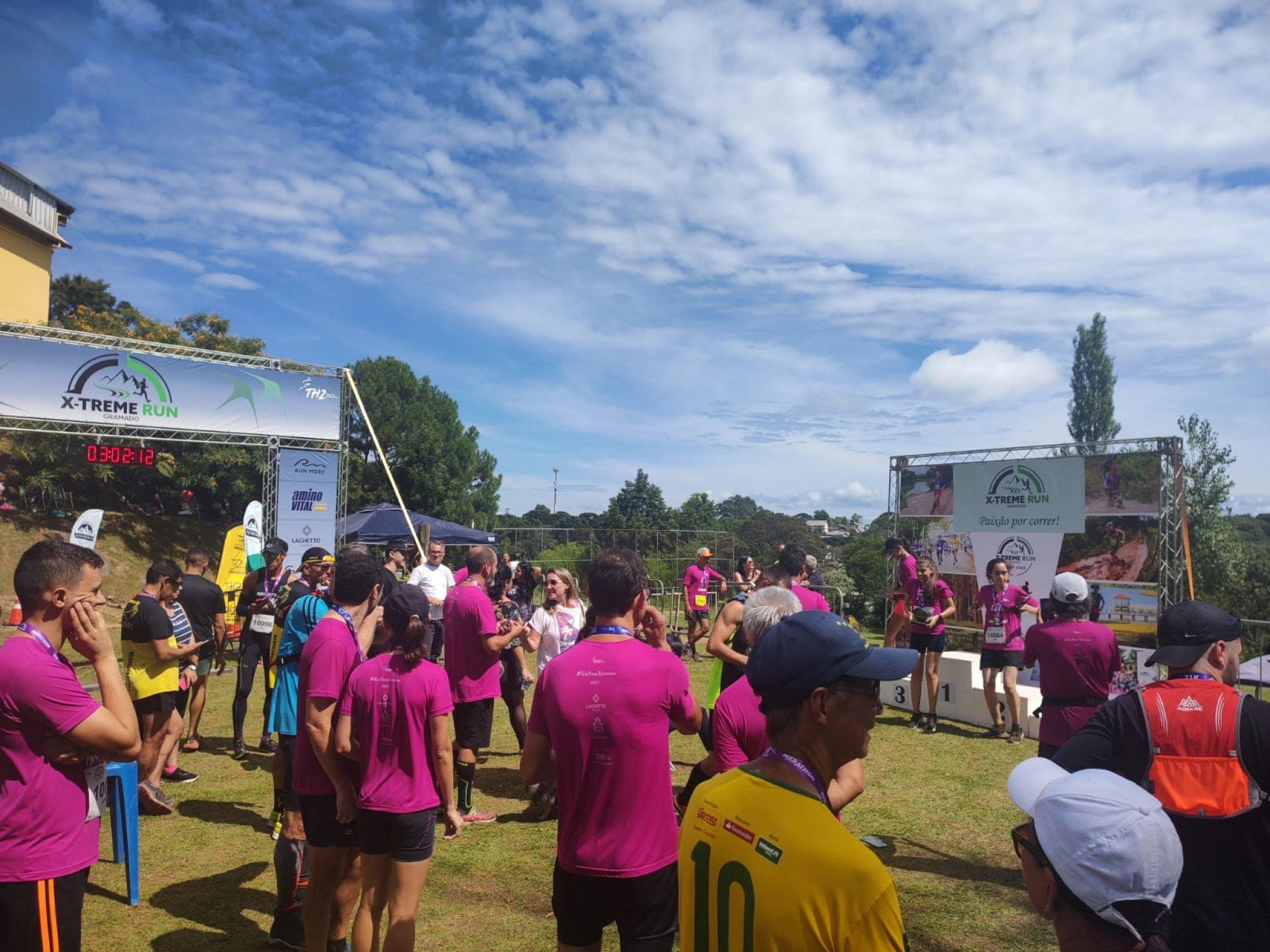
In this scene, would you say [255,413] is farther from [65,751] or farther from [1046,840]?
[1046,840]

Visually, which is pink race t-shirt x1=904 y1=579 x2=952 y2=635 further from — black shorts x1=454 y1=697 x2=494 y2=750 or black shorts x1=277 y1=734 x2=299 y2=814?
black shorts x1=277 y1=734 x2=299 y2=814

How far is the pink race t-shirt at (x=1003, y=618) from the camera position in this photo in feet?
28.3

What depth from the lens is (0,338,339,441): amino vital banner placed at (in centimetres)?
1419

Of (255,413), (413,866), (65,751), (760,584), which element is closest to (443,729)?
(413,866)

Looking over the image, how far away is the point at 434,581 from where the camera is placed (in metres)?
9.80

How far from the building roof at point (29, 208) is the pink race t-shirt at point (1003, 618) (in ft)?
102

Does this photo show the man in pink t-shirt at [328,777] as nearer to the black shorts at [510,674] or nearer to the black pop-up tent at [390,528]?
the black shorts at [510,674]

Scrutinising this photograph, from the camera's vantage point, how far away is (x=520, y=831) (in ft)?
19.3

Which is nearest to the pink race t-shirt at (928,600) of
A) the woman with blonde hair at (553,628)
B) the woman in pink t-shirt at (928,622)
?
the woman in pink t-shirt at (928,622)

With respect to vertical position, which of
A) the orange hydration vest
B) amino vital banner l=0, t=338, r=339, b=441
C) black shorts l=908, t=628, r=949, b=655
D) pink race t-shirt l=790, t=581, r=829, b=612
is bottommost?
black shorts l=908, t=628, r=949, b=655

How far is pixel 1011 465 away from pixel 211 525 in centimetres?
3032

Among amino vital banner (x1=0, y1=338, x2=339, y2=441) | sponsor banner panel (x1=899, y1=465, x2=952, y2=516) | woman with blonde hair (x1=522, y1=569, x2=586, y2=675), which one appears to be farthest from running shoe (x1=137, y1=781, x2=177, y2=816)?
sponsor banner panel (x1=899, y1=465, x2=952, y2=516)

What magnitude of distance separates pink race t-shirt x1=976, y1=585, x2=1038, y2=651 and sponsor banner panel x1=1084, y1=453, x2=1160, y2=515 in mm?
4395

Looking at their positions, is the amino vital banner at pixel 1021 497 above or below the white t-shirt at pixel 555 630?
above
